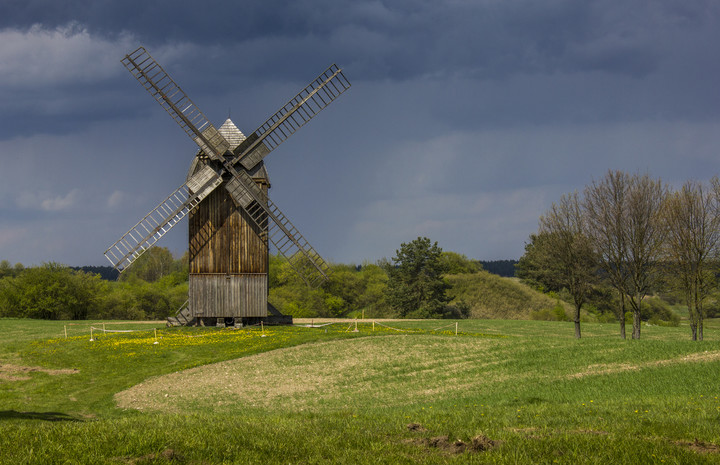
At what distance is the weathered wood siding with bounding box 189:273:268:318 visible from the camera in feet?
137

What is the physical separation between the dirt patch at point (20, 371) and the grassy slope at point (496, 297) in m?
57.2

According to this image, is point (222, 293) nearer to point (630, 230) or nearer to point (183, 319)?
point (183, 319)

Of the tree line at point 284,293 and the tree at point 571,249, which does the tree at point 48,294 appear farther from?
the tree at point 571,249

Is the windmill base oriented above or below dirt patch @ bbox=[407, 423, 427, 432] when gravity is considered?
above

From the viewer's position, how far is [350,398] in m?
21.5

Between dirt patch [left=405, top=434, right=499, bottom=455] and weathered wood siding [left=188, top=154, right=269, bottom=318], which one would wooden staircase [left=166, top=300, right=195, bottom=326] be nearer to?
weathered wood siding [left=188, top=154, right=269, bottom=318]

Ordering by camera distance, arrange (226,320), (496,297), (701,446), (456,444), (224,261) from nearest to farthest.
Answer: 1. (701,446)
2. (456,444)
3. (224,261)
4. (226,320)
5. (496,297)

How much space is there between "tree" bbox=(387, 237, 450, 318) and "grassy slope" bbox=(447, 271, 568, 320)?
5.08 m

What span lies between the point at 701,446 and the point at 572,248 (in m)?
31.2

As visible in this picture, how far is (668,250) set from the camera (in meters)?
36.8

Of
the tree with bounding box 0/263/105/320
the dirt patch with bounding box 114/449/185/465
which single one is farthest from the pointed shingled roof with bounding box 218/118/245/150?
the dirt patch with bounding box 114/449/185/465

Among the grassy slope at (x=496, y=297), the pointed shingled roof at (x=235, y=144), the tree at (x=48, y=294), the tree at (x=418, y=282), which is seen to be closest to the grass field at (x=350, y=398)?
the pointed shingled roof at (x=235, y=144)

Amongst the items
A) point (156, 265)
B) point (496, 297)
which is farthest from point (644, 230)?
point (156, 265)

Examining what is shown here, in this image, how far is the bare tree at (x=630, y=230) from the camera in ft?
119
